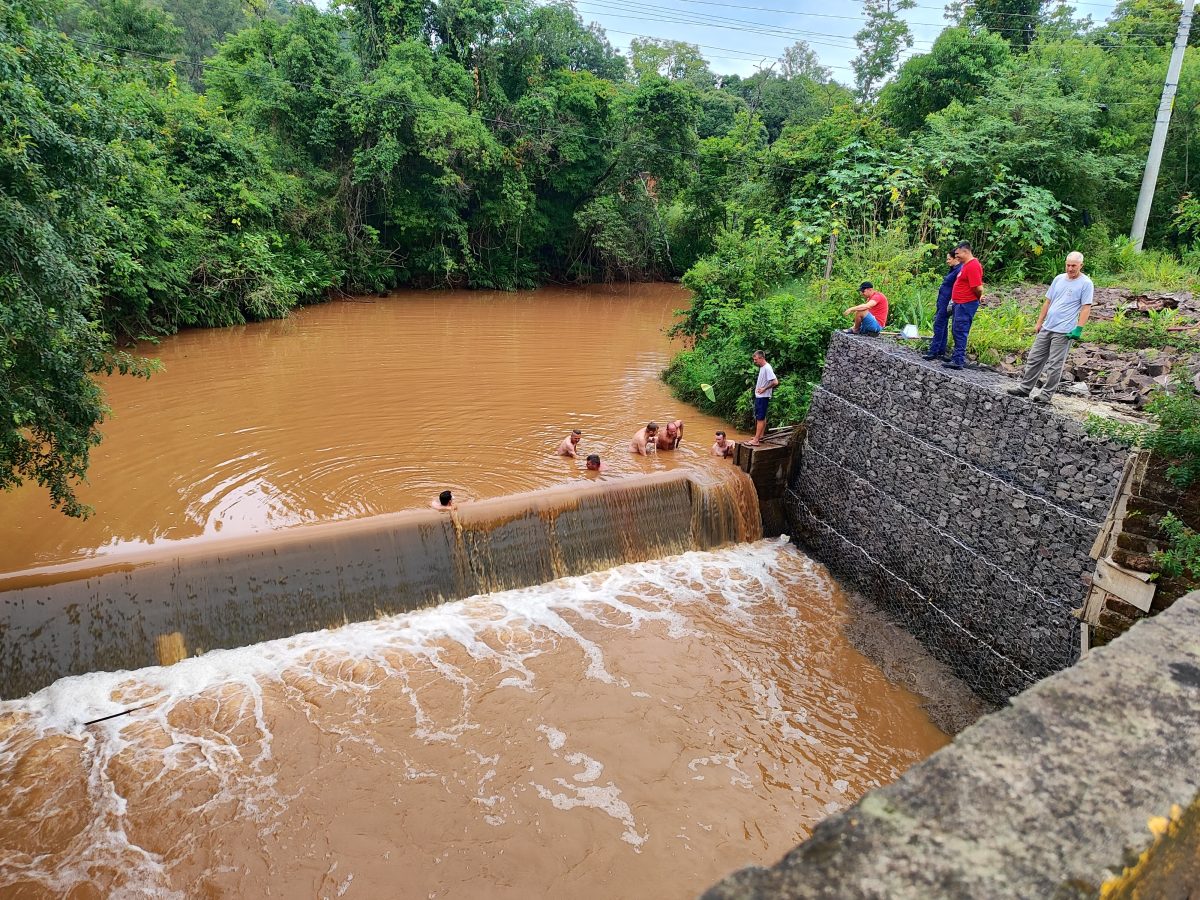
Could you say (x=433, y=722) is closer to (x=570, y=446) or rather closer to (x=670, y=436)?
(x=570, y=446)

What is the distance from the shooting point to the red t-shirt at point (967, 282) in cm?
778

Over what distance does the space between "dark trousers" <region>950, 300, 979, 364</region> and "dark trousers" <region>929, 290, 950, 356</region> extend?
0.67ft

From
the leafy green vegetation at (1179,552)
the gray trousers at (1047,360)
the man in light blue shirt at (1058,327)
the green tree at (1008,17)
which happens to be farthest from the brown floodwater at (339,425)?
the green tree at (1008,17)

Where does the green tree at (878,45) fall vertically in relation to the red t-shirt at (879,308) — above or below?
above

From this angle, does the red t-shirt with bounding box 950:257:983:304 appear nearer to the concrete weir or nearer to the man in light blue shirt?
the man in light blue shirt

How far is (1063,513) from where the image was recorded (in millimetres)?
6539

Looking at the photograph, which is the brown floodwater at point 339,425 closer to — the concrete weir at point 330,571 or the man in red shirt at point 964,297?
the concrete weir at point 330,571

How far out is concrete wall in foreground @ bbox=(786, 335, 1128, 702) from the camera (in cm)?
656

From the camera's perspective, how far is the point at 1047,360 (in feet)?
23.1

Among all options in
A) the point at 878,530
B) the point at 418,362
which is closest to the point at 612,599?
the point at 878,530

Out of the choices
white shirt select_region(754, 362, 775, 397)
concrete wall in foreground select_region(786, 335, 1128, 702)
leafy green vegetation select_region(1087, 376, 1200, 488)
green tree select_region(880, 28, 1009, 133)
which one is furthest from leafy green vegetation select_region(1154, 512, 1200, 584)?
green tree select_region(880, 28, 1009, 133)

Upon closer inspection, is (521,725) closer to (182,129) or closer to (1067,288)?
(1067,288)

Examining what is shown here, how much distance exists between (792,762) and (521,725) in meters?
2.39

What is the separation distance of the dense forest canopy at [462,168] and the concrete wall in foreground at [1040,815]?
5872 mm
